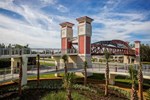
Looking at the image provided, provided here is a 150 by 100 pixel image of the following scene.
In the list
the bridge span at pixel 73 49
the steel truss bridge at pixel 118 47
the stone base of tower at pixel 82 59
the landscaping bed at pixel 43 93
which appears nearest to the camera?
the landscaping bed at pixel 43 93

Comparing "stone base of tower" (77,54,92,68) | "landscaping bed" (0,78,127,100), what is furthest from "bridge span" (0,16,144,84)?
"landscaping bed" (0,78,127,100)

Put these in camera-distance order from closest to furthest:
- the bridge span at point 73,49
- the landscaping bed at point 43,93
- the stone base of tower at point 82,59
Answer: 1. the landscaping bed at point 43,93
2. the bridge span at point 73,49
3. the stone base of tower at point 82,59

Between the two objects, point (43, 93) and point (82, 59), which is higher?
point (82, 59)

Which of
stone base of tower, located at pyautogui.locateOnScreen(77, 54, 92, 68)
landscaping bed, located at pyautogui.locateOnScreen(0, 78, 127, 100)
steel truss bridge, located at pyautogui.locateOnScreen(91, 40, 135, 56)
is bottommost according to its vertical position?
landscaping bed, located at pyautogui.locateOnScreen(0, 78, 127, 100)

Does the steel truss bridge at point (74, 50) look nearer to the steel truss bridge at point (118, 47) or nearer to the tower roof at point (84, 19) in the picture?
the steel truss bridge at point (118, 47)

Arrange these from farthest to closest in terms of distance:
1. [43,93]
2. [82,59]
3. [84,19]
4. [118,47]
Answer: [118,47], [82,59], [84,19], [43,93]

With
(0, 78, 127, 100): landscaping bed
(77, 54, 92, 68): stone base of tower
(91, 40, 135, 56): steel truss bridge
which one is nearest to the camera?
(0, 78, 127, 100): landscaping bed

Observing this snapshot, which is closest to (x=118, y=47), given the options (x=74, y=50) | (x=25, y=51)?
(x=74, y=50)

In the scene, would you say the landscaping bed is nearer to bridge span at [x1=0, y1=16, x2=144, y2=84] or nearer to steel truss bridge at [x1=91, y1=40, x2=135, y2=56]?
bridge span at [x1=0, y1=16, x2=144, y2=84]

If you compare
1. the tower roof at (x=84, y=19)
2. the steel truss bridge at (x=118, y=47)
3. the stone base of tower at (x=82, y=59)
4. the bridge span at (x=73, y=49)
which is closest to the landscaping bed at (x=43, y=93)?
the bridge span at (x=73, y=49)

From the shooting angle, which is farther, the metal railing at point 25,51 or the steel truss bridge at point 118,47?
the steel truss bridge at point 118,47

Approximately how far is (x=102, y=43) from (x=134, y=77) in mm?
27510

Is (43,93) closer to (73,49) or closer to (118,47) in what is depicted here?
(73,49)

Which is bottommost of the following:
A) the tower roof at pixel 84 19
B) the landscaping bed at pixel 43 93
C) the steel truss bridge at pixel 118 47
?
the landscaping bed at pixel 43 93
